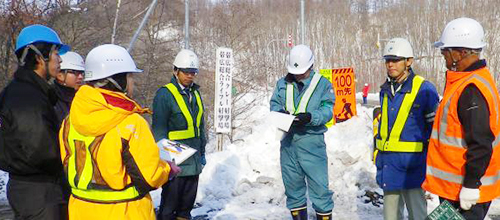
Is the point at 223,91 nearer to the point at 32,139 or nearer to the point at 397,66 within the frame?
the point at 397,66

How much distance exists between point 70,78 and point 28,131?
4.30 ft

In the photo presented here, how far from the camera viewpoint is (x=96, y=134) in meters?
2.40

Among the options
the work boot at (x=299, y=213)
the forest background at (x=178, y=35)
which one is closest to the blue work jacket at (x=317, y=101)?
the work boot at (x=299, y=213)

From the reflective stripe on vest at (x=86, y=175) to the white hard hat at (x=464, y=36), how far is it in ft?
7.85

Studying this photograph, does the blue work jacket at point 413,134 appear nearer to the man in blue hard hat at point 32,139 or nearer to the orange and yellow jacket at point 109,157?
the orange and yellow jacket at point 109,157

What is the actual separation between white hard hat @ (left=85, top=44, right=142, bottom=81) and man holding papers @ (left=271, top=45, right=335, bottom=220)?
7.04 feet

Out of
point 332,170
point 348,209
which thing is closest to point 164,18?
point 332,170

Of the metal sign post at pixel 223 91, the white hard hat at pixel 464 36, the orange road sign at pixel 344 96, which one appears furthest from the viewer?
the orange road sign at pixel 344 96

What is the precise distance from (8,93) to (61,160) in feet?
1.88

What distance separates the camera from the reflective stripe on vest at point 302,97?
4.49m

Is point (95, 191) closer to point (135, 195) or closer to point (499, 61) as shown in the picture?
point (135, 195)

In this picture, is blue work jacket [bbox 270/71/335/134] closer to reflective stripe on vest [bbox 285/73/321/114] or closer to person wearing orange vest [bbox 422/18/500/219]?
reflective stripe on vest [bbox 285/73/321/114]

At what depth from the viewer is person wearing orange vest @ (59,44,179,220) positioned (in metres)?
2.39

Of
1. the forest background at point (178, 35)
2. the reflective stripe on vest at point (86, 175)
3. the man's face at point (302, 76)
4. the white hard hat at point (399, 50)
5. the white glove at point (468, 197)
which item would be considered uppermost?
the forest background at point (178, 35)
